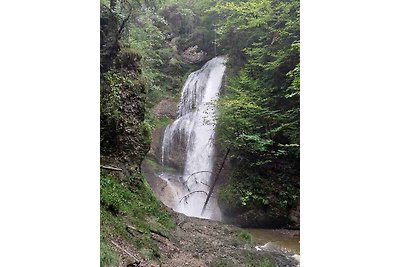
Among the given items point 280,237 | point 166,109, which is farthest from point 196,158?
point 280,237

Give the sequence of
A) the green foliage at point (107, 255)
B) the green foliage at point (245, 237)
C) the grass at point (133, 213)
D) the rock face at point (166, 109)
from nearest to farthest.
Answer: the green foliage at point (107, 255), the grass at point (133, 213), the green foliage at point (245, 237), the rock face at point (166, 109)

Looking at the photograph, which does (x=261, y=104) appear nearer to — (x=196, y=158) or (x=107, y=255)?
(x=196, y=158)

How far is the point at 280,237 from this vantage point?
3.24 metres

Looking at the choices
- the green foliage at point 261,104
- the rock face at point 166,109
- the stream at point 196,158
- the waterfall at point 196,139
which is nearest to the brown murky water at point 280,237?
the stream at point 196,158

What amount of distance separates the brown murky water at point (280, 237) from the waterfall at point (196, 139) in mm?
394

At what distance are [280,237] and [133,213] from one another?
128 centimetres

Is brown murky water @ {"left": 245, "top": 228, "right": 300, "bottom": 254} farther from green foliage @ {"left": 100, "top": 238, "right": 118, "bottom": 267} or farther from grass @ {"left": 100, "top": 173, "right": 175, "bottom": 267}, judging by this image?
green foliage @ {"left": 100, "top": 238, "right": 118, "bottom": 267}

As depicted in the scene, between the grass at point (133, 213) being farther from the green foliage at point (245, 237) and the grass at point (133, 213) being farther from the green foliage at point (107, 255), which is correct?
the green foliage at point (245, 237)

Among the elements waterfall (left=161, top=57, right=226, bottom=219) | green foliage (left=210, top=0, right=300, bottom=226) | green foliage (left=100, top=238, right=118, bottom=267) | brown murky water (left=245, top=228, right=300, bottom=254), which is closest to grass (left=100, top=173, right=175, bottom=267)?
green foliage (left=100, top=238, right=118, bottom=267)

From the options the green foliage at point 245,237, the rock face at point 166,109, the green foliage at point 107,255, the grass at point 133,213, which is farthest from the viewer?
the rock face at point 166,109

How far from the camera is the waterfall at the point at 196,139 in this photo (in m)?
Result: 3.36

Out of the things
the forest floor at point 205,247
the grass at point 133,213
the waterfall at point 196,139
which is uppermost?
the waterfall at point 196,139

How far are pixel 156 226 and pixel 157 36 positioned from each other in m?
1.74
